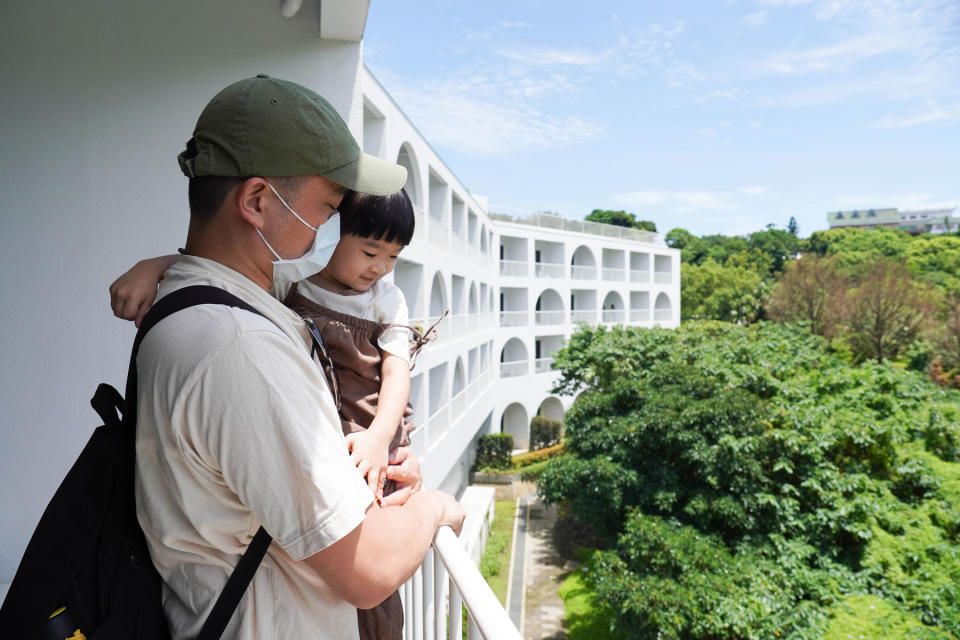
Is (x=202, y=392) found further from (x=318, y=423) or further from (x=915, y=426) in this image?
(x=915, y=426)

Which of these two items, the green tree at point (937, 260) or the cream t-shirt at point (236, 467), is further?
the green tree at point (937, 260)

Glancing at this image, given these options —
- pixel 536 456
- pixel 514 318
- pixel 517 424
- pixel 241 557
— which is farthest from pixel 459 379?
pixel 241 557

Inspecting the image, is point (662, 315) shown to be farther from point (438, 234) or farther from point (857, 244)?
point (857, 244)

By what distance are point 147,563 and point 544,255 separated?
2251 centimetres

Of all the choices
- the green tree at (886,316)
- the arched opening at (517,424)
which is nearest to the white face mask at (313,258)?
the arched opening at (517,424)

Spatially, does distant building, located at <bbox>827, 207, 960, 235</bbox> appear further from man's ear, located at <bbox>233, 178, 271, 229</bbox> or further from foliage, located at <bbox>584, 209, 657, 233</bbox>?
man's ear, located at <bbox>233, 178, 271, 229</bbox>

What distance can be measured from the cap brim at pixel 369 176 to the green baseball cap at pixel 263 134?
32 mm

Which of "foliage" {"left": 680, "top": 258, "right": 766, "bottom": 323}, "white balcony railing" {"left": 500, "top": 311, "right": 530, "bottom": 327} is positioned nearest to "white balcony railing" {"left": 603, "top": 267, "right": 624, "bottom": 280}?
"white balcony railing" {"left": 500, "top": 311, "right": 530, "bottom": 327}

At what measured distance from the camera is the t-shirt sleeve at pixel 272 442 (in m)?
0.69

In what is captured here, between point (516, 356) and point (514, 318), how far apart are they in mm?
1991

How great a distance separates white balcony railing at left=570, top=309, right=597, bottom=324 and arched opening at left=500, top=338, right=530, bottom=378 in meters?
2.59

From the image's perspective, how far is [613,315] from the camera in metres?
24.2

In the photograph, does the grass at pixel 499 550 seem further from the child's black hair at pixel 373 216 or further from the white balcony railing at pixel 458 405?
the child's black hair at pixel 373 216

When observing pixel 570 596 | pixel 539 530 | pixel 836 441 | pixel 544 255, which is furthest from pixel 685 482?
pixel 544 255
